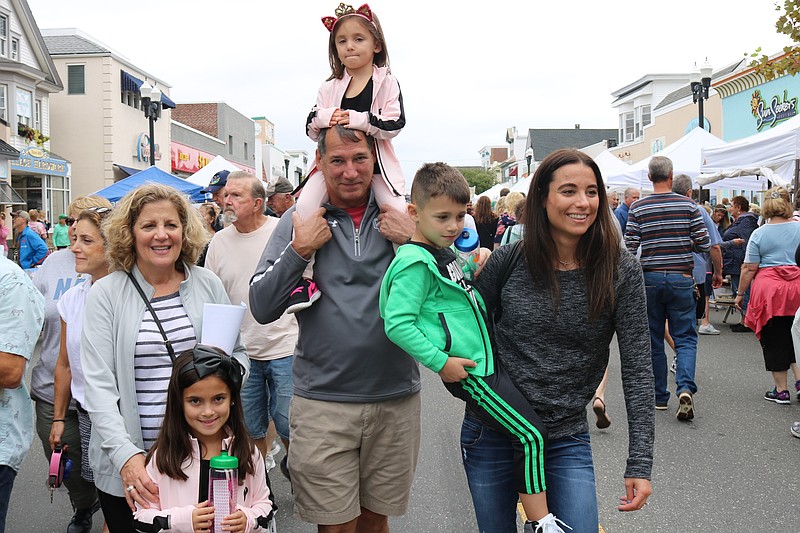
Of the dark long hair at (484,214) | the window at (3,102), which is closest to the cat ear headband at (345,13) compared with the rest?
the dark long hair at (484,214)

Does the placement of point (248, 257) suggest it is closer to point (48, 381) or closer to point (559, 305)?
point (48, 381)

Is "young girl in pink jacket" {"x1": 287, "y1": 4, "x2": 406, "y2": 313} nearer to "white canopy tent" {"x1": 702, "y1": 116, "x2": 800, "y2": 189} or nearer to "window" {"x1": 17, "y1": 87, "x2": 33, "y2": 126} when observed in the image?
"white canopy tent" {"x1": 702, "y1": 116, "x2": 800, "y2": 189}

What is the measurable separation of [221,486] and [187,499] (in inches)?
5.8

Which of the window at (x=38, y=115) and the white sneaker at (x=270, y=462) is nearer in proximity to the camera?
the white sneaker at (x=270, y=462)

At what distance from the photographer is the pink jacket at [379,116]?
312 centimetres

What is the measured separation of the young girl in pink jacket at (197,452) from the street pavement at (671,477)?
186 centimetres

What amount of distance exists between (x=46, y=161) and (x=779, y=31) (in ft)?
97.7

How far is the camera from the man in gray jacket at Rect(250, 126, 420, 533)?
2934 millimetres

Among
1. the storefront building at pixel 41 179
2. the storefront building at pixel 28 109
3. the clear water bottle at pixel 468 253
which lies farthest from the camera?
the storefront building at pixel 41 179

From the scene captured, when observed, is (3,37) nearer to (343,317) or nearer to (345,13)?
(345,13)

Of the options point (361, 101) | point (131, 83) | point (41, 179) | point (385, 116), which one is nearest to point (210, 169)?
point (361, 101)

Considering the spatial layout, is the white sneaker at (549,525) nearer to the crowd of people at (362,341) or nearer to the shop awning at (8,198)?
the crowd of people at (362,341)

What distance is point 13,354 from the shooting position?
2.99 meters

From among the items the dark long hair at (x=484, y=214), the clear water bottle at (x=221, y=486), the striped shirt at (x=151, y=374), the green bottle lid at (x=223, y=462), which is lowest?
the clear water bottle at (x=221, y=486)
